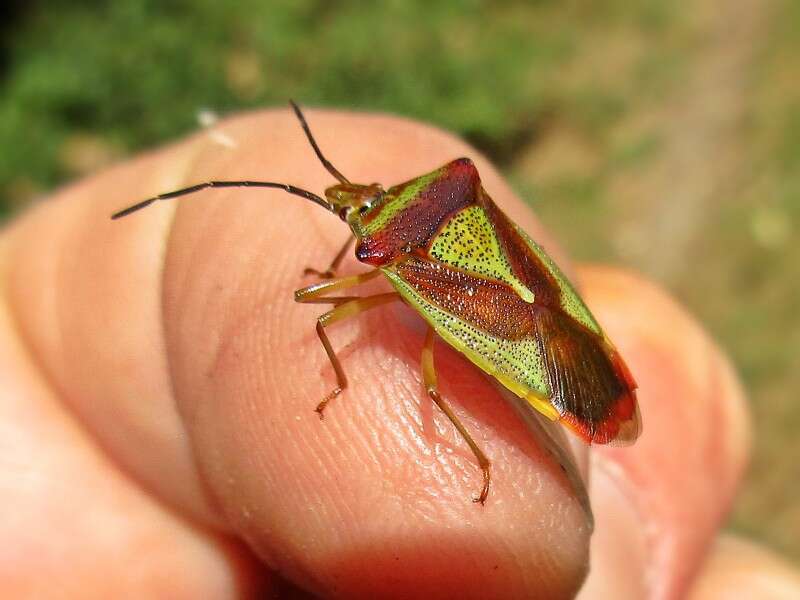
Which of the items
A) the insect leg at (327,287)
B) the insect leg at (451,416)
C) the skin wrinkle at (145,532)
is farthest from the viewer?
the skin wrinkle at (145,532)

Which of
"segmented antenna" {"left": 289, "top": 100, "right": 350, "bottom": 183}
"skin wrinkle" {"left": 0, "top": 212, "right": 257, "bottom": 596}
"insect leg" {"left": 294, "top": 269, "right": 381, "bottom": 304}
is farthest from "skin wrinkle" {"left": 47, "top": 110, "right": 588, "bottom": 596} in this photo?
"skin wrinkle" {"left": 0, "top": 212, "right": 257, "bottom": 596}

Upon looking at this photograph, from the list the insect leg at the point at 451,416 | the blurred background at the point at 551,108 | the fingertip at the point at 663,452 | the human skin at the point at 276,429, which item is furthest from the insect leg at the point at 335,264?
the blurred background at the point at 551,108

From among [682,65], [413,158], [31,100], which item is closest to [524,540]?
[413,158]

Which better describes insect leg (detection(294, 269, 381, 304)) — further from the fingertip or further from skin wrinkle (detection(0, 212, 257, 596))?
the fingertip

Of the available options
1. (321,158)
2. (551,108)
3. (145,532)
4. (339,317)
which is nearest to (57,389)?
(145,532)

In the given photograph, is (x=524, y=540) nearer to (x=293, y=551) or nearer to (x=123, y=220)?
(x=293, y=551)

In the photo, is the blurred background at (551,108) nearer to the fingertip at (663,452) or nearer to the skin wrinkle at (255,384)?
the fingertip at (663,452)
